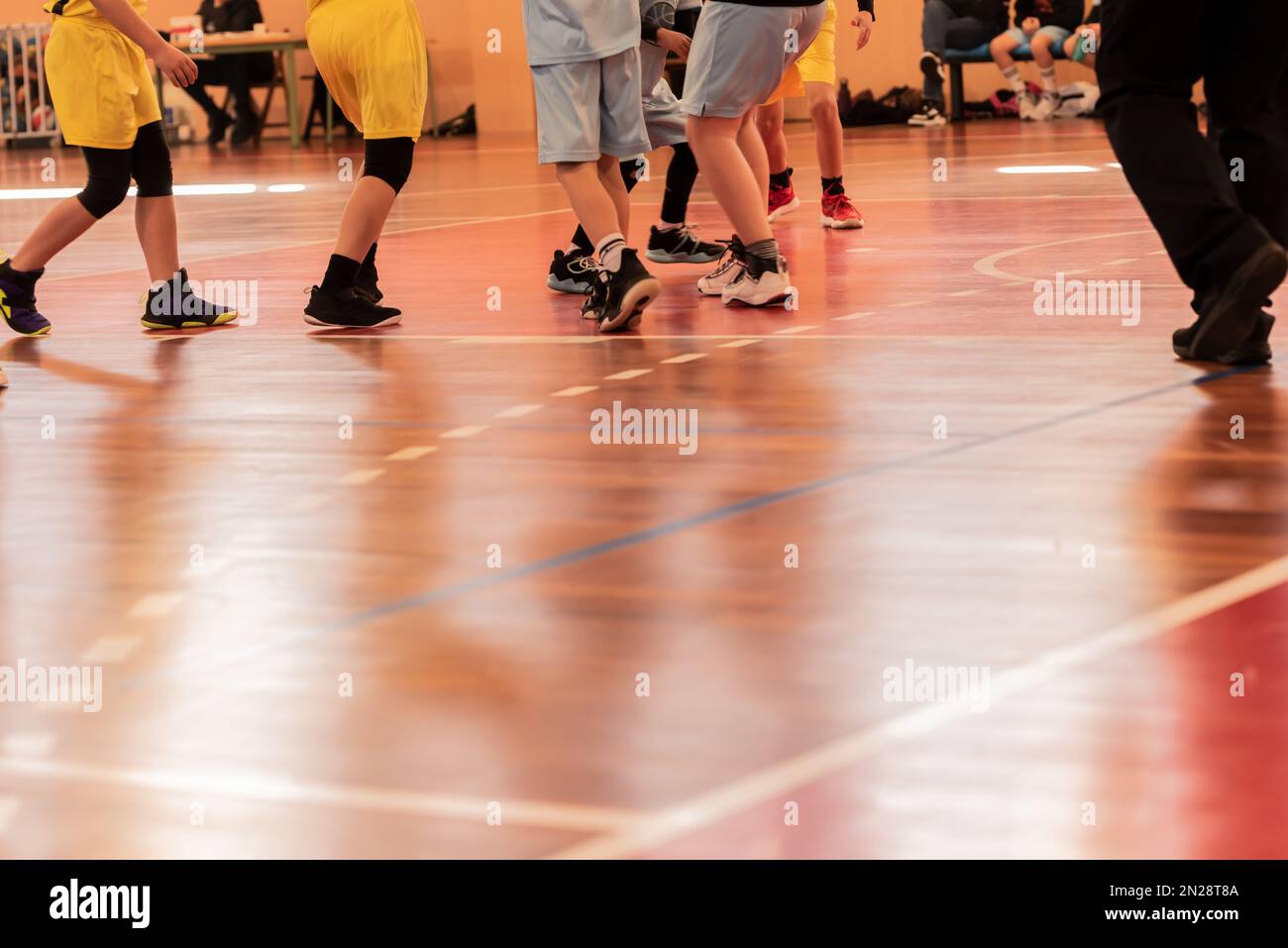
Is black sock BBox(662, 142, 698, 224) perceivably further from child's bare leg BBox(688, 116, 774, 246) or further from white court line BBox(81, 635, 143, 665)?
white court line BBox(81, 635, 143, 665)

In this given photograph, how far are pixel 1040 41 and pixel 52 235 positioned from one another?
12.1 m

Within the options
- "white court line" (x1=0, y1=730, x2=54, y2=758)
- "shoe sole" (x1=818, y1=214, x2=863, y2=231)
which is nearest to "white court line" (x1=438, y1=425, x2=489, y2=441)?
"white court line" (x1=0, y1=730, x2=54, y2=758)

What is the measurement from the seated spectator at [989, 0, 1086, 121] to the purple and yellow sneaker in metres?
12.2

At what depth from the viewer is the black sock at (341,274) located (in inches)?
208

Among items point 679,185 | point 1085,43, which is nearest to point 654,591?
point 679,185

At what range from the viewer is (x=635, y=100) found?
17.4 feet

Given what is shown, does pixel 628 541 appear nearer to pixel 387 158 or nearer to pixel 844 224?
pixel 387 158

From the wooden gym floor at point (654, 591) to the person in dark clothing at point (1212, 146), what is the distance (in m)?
0.17

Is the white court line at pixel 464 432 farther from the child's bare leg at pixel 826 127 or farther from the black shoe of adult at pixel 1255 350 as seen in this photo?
the child's bare leg at pixel 826 127

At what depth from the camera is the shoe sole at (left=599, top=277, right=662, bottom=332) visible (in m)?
4.94

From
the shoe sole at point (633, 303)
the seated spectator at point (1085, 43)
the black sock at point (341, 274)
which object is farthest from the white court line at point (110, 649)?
the seated spectator at point (1085, 43)

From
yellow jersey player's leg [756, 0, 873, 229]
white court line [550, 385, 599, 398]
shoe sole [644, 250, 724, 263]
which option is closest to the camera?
white court line [550, 385, 599, 398]
